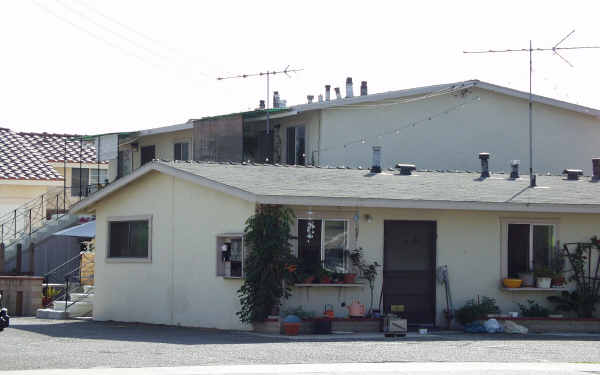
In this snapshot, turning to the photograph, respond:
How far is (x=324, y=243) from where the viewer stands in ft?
72.3

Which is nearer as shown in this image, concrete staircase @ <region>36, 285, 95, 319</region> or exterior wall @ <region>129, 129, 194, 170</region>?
concrete staircase @ <region>36, 285, 95, 319</region>

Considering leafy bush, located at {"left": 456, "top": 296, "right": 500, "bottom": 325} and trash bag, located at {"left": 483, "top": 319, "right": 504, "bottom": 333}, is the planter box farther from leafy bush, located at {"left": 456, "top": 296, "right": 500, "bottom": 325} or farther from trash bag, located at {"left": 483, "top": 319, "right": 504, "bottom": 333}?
trash bag, located at {"left": 483, "top": 319, "right": 504, "bottom": 333}

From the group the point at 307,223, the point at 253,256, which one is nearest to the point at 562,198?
the point at 307,223

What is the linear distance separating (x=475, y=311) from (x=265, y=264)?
4998 mm

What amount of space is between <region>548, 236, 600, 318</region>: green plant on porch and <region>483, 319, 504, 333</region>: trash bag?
229cm

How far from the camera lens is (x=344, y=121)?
1175 inches

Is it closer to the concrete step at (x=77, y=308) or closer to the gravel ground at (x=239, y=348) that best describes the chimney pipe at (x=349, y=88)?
the concrete step at (x=77, y=308)

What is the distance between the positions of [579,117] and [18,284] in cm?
1840

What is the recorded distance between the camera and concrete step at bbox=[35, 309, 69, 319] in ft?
86.3

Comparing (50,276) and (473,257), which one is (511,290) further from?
(50,276)

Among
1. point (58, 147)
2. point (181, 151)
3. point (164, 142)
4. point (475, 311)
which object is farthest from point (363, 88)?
point (58, 147)

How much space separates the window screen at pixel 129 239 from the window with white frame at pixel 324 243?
4.56m

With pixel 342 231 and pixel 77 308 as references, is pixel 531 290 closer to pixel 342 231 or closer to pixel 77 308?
pixel 342 231

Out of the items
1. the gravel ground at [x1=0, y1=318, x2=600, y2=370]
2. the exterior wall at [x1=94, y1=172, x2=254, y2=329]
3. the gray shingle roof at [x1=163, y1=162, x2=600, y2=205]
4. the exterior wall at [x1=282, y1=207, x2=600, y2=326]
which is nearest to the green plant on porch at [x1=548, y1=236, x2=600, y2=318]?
the exterior wall at [x1=282, y1=207, x2=600, y2=326]
